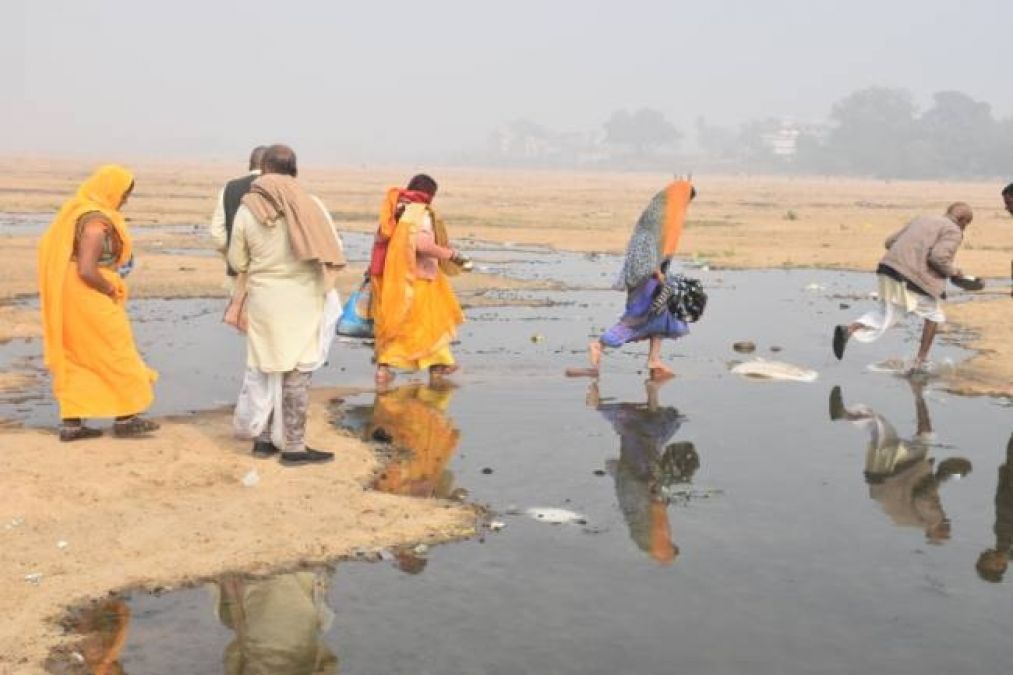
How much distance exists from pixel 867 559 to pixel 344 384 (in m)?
5.16

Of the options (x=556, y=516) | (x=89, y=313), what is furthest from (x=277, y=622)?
(x=89, y=313)

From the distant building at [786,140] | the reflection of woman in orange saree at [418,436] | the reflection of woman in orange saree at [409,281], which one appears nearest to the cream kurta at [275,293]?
the reflection of woman in orange saree at [418,436]

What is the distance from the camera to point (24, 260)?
18.3 m

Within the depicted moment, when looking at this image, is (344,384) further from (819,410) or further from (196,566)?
(196,566)

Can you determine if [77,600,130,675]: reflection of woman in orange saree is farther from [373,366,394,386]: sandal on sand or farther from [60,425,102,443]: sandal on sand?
[373,366,394,386]: sandal on sand

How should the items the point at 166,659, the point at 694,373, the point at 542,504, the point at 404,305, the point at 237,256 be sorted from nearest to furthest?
the point at 166,659
the point at 542,504
the point at 237,256
the point at 404,305
the point at 694,373

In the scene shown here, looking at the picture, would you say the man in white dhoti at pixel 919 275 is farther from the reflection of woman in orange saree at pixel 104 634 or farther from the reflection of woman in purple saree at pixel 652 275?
the reflection of woman in orange saree at pixel 104 634

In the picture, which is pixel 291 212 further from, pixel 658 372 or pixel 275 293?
pixel 658 372

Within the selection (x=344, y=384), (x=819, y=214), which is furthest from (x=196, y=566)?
(x=819, y=214)

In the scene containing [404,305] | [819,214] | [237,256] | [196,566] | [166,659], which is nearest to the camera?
[166,659]

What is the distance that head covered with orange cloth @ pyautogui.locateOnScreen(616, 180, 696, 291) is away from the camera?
9906mm

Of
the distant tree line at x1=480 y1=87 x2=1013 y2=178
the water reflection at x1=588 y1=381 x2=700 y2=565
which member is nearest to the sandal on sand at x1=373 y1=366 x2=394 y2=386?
the water reflection at x1=588 y1=381 x2=700 y2=565

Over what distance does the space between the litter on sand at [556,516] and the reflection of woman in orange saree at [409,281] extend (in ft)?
11.5

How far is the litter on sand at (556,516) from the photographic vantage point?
606 cm
